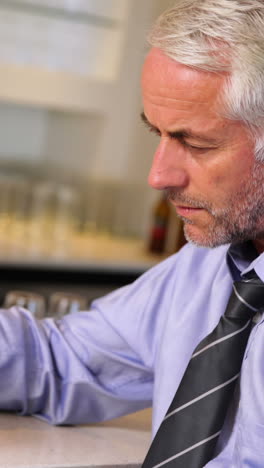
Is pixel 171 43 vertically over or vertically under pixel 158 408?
over

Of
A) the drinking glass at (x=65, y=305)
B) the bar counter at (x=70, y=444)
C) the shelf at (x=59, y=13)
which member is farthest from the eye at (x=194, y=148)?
the shelf at (x=59, y=13)

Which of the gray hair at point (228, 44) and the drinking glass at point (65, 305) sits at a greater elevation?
the gray hair at point (228, 44)

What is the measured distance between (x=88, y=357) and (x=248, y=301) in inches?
14.2

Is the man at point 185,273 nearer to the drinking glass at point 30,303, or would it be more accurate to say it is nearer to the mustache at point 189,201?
the mustache at point 189,201

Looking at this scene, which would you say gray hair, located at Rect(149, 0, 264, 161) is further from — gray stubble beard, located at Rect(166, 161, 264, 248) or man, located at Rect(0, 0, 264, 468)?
gray stubble beard, located at Rect(166, 161, 264, 248)

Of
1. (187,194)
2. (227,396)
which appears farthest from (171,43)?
(227,396)

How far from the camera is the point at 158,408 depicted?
4.62 ft

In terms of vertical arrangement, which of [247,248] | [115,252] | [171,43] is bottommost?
[115,252]

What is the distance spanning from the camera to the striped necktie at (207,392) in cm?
124

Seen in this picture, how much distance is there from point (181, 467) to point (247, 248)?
0.36 meters

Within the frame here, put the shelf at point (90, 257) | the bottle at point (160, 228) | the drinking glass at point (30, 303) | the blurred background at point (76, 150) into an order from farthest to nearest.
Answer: the bottle at point (160, 228), the blurred background at point (76, 150), the shelf at point (90, 257), the drinking glass at point (30, 303)

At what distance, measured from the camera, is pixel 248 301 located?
50.1 inches

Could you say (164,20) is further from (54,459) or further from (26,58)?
(26,58)

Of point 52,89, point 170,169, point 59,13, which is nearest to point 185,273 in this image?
point 170,169
